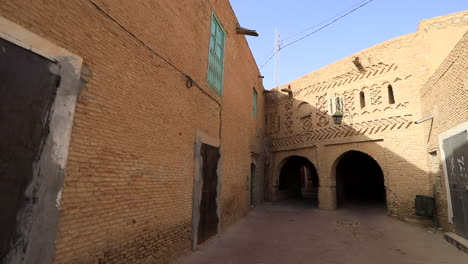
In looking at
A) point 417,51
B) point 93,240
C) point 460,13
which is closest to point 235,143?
point 93,240

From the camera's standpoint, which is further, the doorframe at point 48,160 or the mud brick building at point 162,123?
the mud brick building at point 162,123

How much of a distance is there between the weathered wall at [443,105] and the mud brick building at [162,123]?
0.20 ft

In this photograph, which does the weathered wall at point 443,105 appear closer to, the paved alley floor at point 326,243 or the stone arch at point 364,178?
the paved alley floor at point 326,243

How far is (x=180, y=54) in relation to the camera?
18.7 ft

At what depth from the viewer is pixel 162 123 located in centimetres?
491

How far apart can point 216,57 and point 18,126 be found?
19.7 ft

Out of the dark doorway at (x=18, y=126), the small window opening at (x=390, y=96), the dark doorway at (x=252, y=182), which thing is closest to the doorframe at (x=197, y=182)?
the dark doorway at (x=18, y=126)

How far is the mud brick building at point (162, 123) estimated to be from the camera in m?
2.71

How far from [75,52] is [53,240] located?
2.34m

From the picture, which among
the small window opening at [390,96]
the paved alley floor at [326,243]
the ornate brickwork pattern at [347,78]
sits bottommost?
the paved alley floor at [326,243]

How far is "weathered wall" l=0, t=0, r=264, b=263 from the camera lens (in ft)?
10.3

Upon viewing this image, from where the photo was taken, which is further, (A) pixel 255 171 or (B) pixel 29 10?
(A) pixel 255 171

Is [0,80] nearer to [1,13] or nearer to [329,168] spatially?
[1,13]

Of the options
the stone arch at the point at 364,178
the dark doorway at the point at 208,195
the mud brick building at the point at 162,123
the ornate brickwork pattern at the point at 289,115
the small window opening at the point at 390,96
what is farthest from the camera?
the stone arch at the point at 364,178
